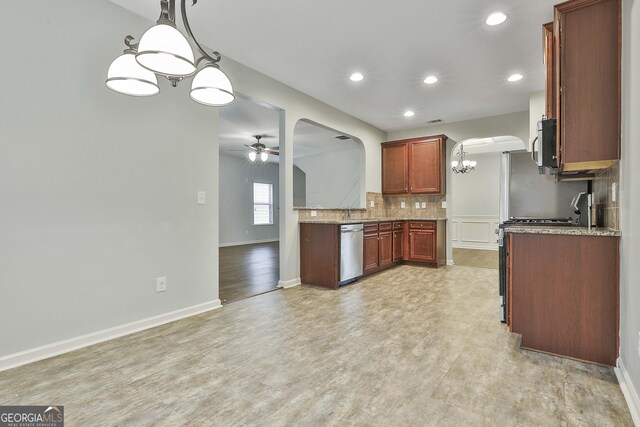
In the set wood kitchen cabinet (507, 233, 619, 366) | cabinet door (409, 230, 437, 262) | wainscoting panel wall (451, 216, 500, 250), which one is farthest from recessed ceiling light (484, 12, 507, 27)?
wainscoting panel wall (451, 216, 500, 250)

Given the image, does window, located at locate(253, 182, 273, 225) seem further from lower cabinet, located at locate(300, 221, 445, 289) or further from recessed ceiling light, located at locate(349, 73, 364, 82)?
recessed ceiling light, located at locate(349, 73, 364, 82)

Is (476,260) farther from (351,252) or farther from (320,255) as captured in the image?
(320,255)

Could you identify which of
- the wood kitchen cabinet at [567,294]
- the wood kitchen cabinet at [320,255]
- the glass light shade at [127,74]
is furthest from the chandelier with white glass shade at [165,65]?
the wood kitchen cabinet at [320,255]

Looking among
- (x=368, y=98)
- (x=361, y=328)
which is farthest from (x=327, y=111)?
(x=361, y=328)

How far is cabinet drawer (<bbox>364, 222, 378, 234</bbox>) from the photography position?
466 cm

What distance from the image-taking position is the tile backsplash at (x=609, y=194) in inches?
79.1

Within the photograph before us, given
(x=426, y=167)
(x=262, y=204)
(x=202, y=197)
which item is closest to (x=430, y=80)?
(x=426, y=167)

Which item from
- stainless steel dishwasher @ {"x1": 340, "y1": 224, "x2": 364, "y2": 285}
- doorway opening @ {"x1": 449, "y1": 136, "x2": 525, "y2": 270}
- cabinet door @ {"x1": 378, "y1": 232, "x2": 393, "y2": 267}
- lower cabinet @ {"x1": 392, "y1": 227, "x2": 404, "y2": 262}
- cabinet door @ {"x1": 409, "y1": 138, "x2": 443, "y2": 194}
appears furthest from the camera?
doorway opening @ {"x1": 449, "y1": 136, "x2": 525, "y2": 270}

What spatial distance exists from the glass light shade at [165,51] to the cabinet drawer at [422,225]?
476cm

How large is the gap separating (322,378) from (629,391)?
1.57m

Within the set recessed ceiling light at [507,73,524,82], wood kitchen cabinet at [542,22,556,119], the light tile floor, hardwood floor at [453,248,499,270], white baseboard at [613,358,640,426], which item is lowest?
the light tile floor

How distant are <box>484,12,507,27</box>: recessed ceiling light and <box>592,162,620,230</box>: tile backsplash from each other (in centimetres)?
148

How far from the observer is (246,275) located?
491 cm

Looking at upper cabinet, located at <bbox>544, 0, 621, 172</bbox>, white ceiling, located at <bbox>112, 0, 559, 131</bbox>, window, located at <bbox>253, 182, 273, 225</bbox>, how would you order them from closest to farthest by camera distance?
upper cabinet, located at <bbox>544, 0, 621, 172</bbox> < white ceiling, located at <bbox>112, 0, 559, 131</bbox> < window, located at <bbox>253, 182, 273, 225</bbox>
